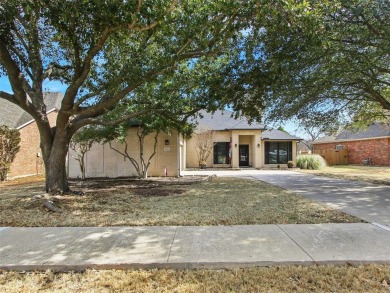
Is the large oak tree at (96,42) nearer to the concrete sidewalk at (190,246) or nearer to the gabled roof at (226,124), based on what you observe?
the concrete sidewalk at (190,246)

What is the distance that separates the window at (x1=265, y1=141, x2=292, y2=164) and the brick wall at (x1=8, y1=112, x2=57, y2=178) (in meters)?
18.8

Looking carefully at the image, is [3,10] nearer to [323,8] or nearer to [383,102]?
[323,8]

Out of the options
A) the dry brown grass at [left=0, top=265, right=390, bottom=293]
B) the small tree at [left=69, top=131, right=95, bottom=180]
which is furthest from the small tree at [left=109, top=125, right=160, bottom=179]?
the dry brown grass at [left=0, top=265, right=390, bottom=293]

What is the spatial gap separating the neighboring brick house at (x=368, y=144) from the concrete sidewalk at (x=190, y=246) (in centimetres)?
2498

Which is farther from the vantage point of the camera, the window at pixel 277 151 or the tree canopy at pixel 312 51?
the window at pixel 277 151

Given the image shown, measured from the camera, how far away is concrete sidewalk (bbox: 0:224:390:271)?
13.5ft

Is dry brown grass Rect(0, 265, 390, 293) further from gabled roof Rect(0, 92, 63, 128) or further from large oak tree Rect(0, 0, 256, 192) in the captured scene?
gabled roof Rect(0, 92, 63, 128)

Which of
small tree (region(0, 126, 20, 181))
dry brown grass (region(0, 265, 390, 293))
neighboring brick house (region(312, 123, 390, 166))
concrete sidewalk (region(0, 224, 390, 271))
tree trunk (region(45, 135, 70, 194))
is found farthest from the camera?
neighboring brick house (region(312, 123, 390, 166))

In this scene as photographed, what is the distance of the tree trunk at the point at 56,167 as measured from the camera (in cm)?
942

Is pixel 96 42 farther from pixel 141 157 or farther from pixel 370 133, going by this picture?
pixel 370 133

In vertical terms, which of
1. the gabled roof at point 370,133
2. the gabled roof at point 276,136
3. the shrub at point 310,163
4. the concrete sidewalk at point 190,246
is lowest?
the concrete sidewalk at point 190,246

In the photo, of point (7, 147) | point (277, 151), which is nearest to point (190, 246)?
point (7, 147)

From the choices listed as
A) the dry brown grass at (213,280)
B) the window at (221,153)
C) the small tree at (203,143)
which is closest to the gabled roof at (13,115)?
the small tree at (203,143)

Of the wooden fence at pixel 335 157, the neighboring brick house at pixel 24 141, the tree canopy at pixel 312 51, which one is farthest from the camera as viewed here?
the wooden fence at pixel 335 157
